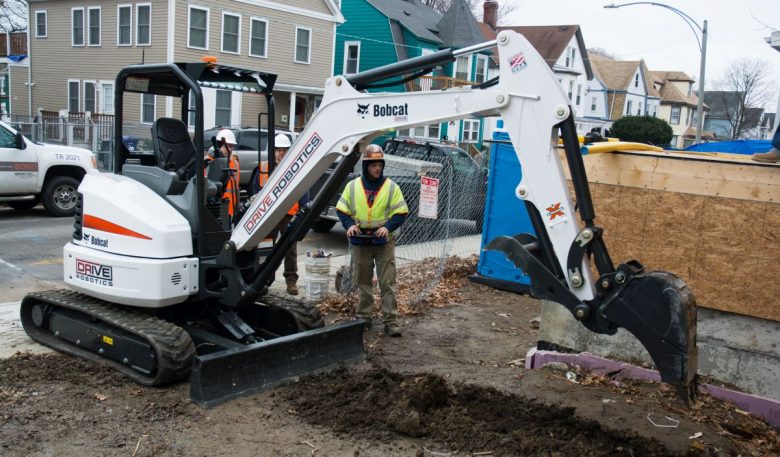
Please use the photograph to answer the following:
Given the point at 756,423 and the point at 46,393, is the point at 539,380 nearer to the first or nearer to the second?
the point at 756,423

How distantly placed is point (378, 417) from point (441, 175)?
819cm

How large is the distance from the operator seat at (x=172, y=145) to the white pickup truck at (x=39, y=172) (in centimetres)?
893

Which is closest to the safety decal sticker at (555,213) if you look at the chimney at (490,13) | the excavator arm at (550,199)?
the excavator arm at (550,199)

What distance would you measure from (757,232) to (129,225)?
507 centimetres

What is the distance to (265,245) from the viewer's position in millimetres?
6539

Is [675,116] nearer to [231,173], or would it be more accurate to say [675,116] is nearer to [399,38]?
[399,38]

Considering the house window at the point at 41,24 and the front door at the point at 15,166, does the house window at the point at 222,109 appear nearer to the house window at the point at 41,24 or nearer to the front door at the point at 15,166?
the house window at the point at 41,24

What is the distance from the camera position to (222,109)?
2688cm

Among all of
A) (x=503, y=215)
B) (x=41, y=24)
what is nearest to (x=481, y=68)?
(x=41, y=24)

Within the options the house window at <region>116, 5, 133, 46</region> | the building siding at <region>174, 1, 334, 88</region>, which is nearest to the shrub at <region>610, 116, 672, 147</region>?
the building siding at <region>174, 1, 334, 88</region>

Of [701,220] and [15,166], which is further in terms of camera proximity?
[15,166]

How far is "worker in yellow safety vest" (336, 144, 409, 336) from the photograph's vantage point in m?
7.11

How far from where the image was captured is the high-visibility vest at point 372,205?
711 centimetres

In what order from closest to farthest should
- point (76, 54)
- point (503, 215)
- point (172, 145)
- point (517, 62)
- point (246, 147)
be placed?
1. point (517, 62)
2. point (172, 145)
3. point (503, 215)
4. point (246, 147)
5. point (76, 54)
